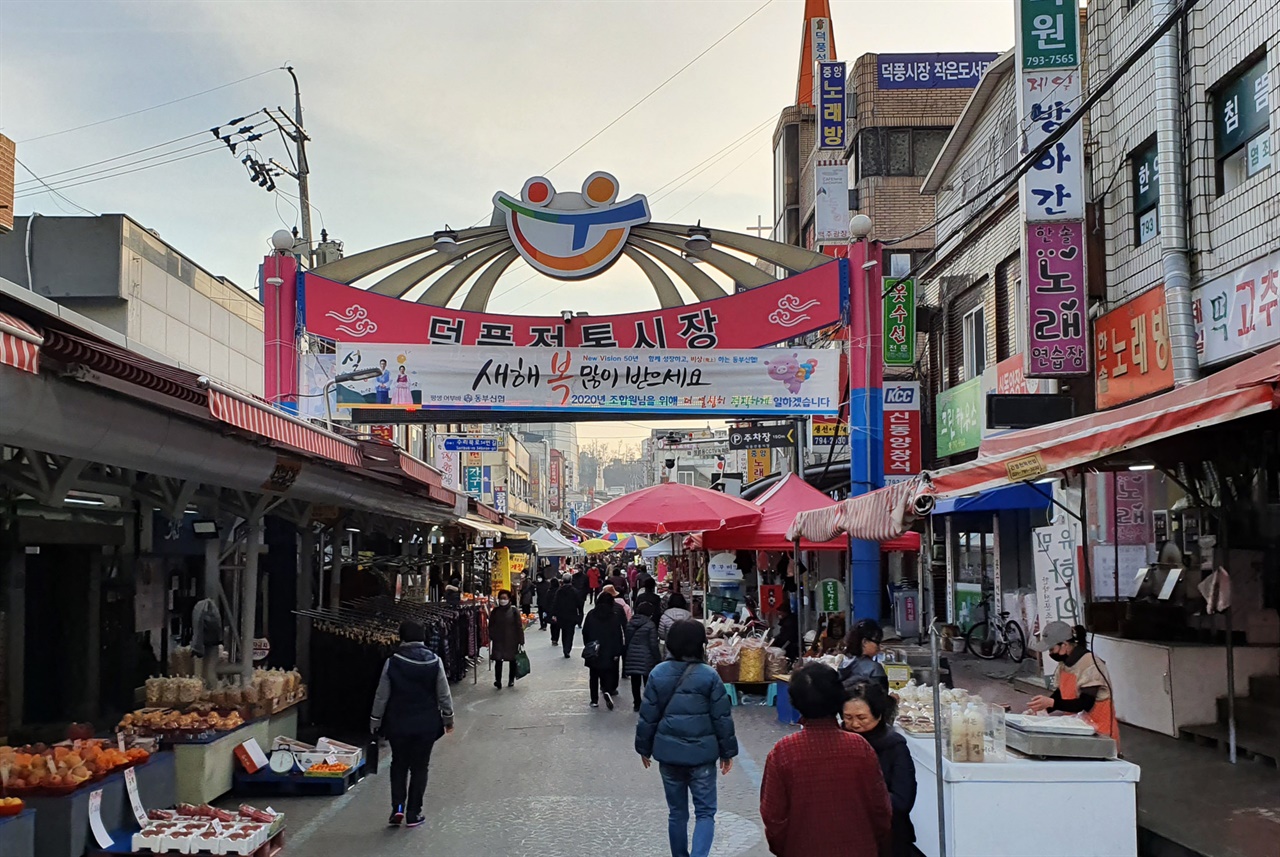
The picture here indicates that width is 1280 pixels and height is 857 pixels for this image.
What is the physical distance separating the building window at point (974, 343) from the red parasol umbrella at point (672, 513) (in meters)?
7.81

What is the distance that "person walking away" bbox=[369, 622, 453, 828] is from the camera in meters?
8.69

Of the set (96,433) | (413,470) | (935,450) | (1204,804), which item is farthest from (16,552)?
(935,450)

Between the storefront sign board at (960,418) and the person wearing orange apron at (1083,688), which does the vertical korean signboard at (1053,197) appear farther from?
the person wearing orange apron at (1083,688)

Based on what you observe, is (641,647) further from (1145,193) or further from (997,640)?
(1145,193)

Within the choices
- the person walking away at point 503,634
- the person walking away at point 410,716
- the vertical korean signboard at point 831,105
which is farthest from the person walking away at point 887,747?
the vertical korean signboard at point 831,105

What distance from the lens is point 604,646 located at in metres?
15.0

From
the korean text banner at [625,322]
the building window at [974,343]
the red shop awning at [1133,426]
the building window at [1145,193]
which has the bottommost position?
the red shop awning at [1133,426]

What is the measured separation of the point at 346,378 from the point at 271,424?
275 inches

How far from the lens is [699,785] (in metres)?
7.07

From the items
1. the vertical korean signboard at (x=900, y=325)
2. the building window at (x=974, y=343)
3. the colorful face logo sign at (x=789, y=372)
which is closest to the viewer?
the colorful face logo sign at (x=789, y=372)

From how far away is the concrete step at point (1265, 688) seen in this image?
33.1 feet

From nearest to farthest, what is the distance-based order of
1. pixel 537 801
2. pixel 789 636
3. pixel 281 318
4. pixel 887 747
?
1. pixel 887 747
2. pixel 537 801
3. pixel 281 318
4. pixel 789 636

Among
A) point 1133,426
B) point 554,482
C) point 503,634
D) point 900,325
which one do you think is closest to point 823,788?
point 1133,426

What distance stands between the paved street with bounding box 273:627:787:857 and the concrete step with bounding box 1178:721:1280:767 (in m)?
4.14
